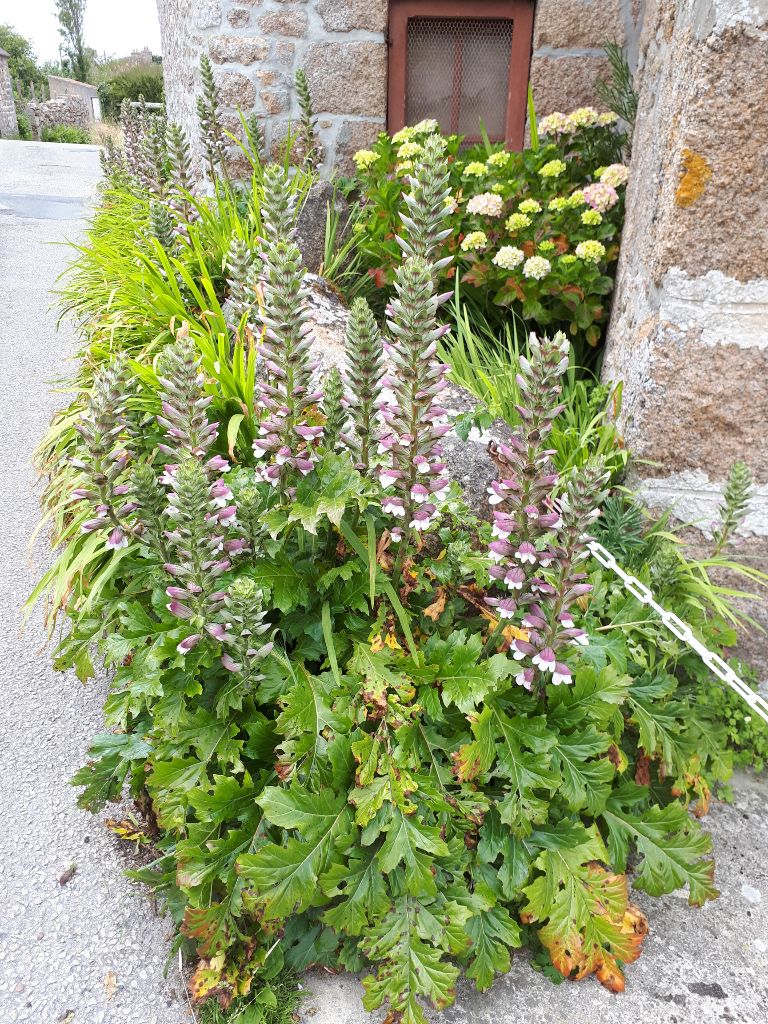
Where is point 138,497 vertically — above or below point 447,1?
below

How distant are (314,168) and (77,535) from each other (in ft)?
12.0

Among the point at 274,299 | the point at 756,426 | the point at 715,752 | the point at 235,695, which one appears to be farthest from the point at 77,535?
the point at 756,426

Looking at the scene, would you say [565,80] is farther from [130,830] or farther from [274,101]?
[130,830]

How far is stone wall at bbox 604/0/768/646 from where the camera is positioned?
2516 millimetres

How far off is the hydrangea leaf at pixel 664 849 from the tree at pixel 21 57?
157ft

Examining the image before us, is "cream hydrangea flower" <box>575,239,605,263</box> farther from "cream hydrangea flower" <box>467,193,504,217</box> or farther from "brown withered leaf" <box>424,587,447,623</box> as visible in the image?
"brown withered leaf" <box>424,587,447,623</box>

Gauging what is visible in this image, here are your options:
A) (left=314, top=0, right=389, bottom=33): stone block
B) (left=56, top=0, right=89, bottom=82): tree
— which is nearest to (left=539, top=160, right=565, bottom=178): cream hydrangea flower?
(left=314, top=0, right=389, bottom=33): stone block

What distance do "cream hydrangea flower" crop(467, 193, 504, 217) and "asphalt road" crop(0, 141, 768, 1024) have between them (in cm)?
314

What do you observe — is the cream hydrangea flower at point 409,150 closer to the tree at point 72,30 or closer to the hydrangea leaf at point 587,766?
the hydrangea leaf at point 587,766

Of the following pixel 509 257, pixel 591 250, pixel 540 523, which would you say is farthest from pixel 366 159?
pixel 540 523

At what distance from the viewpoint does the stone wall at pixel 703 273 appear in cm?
252

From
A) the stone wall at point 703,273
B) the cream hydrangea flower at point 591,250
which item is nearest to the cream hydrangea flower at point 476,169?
the cream hydrangea flower at point 591,250

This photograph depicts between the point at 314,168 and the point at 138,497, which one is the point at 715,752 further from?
the point at 314,168

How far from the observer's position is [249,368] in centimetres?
309
